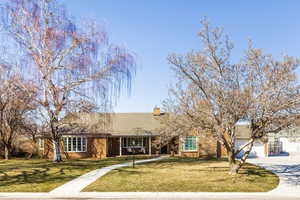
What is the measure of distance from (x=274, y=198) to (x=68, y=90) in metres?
13.1

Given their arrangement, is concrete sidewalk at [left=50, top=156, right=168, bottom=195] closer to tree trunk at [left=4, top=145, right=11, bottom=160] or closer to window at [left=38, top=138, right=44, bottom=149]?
window at [left=38, top=138, right=44, bottom=149]

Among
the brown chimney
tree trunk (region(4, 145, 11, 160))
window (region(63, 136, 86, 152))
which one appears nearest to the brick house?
window (region(63, 136, 86, 152))

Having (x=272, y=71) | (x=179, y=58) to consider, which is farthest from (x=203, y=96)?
(x=272, y=71)

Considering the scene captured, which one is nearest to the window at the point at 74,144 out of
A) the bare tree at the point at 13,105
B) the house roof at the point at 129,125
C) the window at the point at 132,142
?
the house roof at the point at 129,125

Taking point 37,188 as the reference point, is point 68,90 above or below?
above

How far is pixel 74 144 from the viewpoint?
2416cm

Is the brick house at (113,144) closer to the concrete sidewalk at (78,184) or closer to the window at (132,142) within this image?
the window at (132,142)

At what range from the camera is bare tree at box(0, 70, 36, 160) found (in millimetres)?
14966

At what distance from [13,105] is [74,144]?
22.7 ft

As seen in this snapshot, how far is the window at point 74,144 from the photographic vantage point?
78.8ft

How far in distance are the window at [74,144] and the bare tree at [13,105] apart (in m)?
4.58

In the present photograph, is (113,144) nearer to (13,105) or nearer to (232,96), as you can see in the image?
(13,105)

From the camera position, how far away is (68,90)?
15.7 m

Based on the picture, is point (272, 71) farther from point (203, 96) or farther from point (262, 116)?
point (203, 96)
